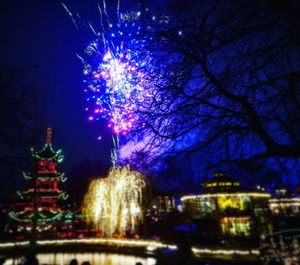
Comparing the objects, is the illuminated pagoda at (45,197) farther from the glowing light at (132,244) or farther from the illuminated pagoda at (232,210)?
the illuminated pagoda at (232,210)

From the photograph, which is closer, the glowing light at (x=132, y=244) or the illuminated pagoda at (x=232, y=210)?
the glowing light at (x=132, y=244)

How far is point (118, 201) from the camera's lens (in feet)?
102

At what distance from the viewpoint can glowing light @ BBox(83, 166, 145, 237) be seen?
1217 inches

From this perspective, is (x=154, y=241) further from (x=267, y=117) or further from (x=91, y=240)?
(x=267, y=117)

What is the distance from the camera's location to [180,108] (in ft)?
26.6

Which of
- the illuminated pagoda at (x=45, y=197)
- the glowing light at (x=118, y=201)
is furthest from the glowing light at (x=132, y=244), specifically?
the illuminated pagoda at (x=45, y=197)

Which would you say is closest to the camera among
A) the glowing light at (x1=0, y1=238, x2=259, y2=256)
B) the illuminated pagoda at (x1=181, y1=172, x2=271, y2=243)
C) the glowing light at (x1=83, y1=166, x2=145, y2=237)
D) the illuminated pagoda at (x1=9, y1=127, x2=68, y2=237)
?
the glowing light at (x1=0, y1=238, x2=259, y2=256)

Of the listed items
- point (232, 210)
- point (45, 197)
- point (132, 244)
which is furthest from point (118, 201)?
point (232, 210)

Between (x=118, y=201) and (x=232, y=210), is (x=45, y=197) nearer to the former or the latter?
(x=118, y=201)

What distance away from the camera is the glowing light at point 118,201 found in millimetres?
30906

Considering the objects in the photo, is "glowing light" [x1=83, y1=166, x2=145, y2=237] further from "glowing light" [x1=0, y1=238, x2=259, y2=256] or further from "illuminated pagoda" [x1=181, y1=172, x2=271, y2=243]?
"illuminated pagoda" [x1=181, y1=172, x2=271, y2=243]

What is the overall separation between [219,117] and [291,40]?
2301 millimetres

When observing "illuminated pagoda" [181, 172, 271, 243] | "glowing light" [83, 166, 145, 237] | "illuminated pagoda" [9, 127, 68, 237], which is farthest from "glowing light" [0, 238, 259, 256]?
"illuminated pagoda" [181, 172, 271, 243]

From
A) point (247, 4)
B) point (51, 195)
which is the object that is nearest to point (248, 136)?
point (247, 4)
